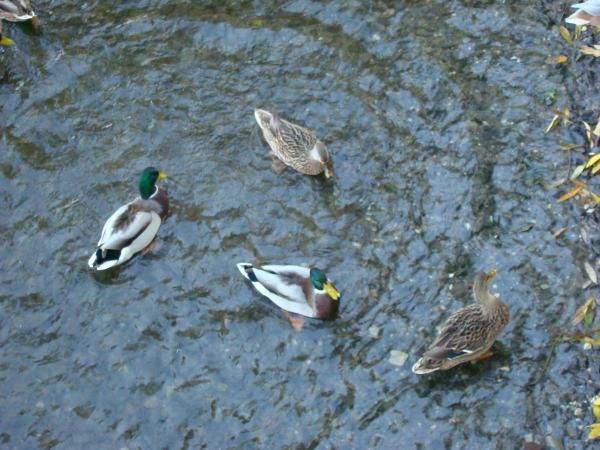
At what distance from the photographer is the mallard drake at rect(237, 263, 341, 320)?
657 centimetres

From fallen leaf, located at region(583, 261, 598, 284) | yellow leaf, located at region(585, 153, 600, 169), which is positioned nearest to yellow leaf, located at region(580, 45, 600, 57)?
yellow leaf, located at region(585, 153, 600, 169)

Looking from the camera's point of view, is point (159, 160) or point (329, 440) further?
point (159, 160)

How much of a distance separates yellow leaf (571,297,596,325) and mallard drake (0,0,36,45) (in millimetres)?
6905

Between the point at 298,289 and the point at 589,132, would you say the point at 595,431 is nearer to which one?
the point at 298,289

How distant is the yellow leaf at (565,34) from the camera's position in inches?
321

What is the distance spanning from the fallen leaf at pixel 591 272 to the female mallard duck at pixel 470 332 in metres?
0.82

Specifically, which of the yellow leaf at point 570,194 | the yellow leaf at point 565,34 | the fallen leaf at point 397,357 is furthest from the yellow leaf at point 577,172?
the fallen leaf at point 397,357

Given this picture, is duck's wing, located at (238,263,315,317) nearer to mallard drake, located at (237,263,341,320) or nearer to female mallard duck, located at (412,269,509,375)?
mallard drake, located at (237,263,341,320)

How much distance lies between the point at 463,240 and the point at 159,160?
310 cm

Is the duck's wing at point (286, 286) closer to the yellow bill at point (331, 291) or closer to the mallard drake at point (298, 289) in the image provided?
the mallard drake at point (298, 289)

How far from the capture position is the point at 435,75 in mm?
8180

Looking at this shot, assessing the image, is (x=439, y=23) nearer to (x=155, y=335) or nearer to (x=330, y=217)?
(x=330, y=217)

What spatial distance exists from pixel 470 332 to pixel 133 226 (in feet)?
10.1

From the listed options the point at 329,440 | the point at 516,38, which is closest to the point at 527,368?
the point at 329,440
